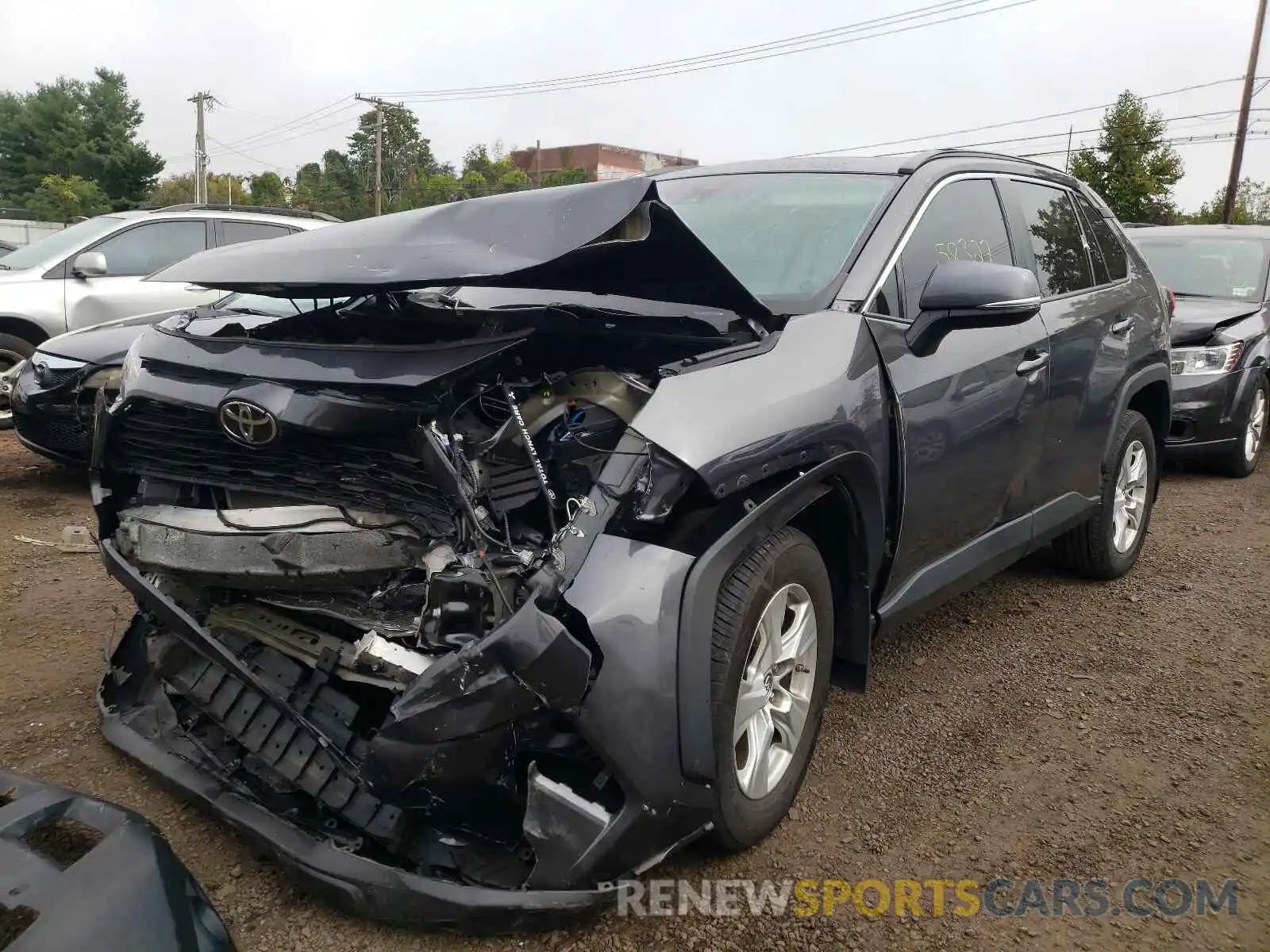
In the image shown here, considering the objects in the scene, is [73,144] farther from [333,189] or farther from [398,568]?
[398,568]

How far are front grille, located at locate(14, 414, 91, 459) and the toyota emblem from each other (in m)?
3.72

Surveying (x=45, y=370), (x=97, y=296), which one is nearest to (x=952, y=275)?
(x=45, y=370)

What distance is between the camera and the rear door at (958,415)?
277 centimetres

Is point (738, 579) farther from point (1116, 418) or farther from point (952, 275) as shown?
point (1116, 418)

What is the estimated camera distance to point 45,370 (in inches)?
210

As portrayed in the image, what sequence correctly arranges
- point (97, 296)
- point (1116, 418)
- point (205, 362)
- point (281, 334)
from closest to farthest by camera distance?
point (205, 362) → point (281, 334) → point (1116, 418) → point (97, 296)

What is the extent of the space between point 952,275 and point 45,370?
5.05 m

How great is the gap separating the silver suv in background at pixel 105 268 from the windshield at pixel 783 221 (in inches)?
182

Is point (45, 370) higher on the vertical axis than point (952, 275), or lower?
lower

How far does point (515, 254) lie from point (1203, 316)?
6.55m

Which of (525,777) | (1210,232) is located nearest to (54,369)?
(525,777)

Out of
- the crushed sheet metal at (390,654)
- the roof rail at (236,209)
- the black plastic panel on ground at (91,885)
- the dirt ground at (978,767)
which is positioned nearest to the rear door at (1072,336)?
the dirt ground at (978,767)

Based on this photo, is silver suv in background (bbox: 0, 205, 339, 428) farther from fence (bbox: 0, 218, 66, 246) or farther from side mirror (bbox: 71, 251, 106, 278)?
fence (bbox: 0, 218, 66, 246)

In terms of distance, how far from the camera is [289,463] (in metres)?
2.29
